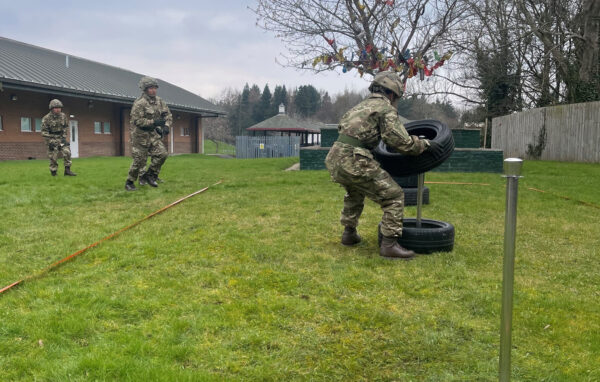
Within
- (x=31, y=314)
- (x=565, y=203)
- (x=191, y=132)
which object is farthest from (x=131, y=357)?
(x=191, y=132)

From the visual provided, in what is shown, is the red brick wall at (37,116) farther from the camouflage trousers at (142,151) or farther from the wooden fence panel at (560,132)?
the wooden fence panel at (560,132)

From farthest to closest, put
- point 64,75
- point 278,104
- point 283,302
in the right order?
point 278,104, point 64,75, point 283,302

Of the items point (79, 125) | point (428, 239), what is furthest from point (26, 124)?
point (428, 239)

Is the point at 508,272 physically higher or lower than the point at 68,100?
lower

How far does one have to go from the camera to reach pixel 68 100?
25.2 m

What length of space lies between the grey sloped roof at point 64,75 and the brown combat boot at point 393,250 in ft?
65.0

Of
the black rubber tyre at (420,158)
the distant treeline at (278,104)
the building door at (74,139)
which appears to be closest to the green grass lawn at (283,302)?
the black rubber tyre at (420,158)

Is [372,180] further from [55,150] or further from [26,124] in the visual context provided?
[26,124]

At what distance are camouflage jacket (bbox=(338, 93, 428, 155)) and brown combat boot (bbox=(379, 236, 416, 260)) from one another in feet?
2.87

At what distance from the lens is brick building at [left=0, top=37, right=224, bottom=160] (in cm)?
2170

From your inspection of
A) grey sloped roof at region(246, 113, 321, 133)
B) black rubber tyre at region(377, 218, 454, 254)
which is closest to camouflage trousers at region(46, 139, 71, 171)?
black rubber tyre at region(377, 218, 454, 254)

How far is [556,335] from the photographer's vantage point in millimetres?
2824

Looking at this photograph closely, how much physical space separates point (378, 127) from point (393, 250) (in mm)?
1206

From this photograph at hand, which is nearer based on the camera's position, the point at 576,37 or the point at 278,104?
the point at 576,37
